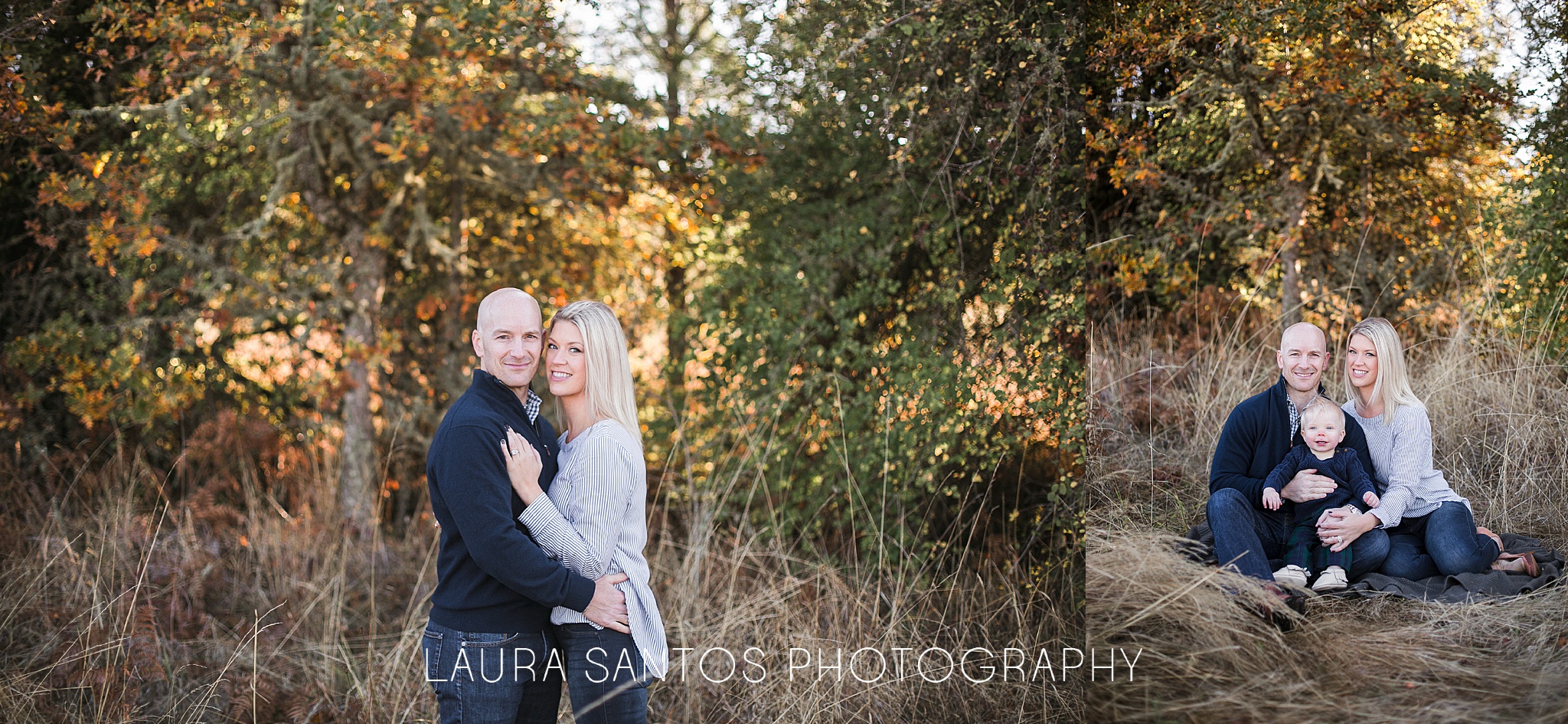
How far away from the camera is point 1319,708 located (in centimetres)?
228

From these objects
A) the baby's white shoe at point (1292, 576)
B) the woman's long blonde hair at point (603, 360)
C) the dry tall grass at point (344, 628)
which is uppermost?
the woman's long blonde hair at point (603, 360)

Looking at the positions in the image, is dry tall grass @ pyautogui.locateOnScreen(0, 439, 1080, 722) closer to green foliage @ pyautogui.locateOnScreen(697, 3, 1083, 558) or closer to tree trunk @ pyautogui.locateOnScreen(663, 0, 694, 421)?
green foliage @ pyautogui.locateOnScreen(697, 3, 1083, 558)

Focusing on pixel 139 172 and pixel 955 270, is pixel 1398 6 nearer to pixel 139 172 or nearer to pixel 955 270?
pixel 955 270

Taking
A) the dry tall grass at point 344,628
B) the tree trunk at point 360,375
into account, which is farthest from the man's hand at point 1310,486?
the tree trunk at point 360,375

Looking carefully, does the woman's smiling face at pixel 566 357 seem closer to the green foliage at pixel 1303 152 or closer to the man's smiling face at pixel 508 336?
the man's smiling face at pixel 508 336

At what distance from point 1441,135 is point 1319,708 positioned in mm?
1593

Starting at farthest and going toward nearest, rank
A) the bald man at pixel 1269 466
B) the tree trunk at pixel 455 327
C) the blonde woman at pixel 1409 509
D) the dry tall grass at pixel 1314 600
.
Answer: the tree trunk at pixel 455 327
the bald man at pixel 1269 466
the blonde woman at pixel 1409 509
the dry tall grass at pixel 1314 600

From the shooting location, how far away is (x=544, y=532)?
8.68 ft

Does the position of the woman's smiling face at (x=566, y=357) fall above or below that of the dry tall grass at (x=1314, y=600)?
above

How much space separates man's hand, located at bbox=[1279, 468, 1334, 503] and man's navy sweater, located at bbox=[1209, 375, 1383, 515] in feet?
0.18

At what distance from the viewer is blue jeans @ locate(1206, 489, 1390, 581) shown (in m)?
2.38

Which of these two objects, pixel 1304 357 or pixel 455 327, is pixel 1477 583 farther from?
pixel 455 327

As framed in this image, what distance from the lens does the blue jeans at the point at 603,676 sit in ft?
8.86

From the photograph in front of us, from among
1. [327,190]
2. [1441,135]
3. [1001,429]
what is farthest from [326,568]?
[1441,135]
